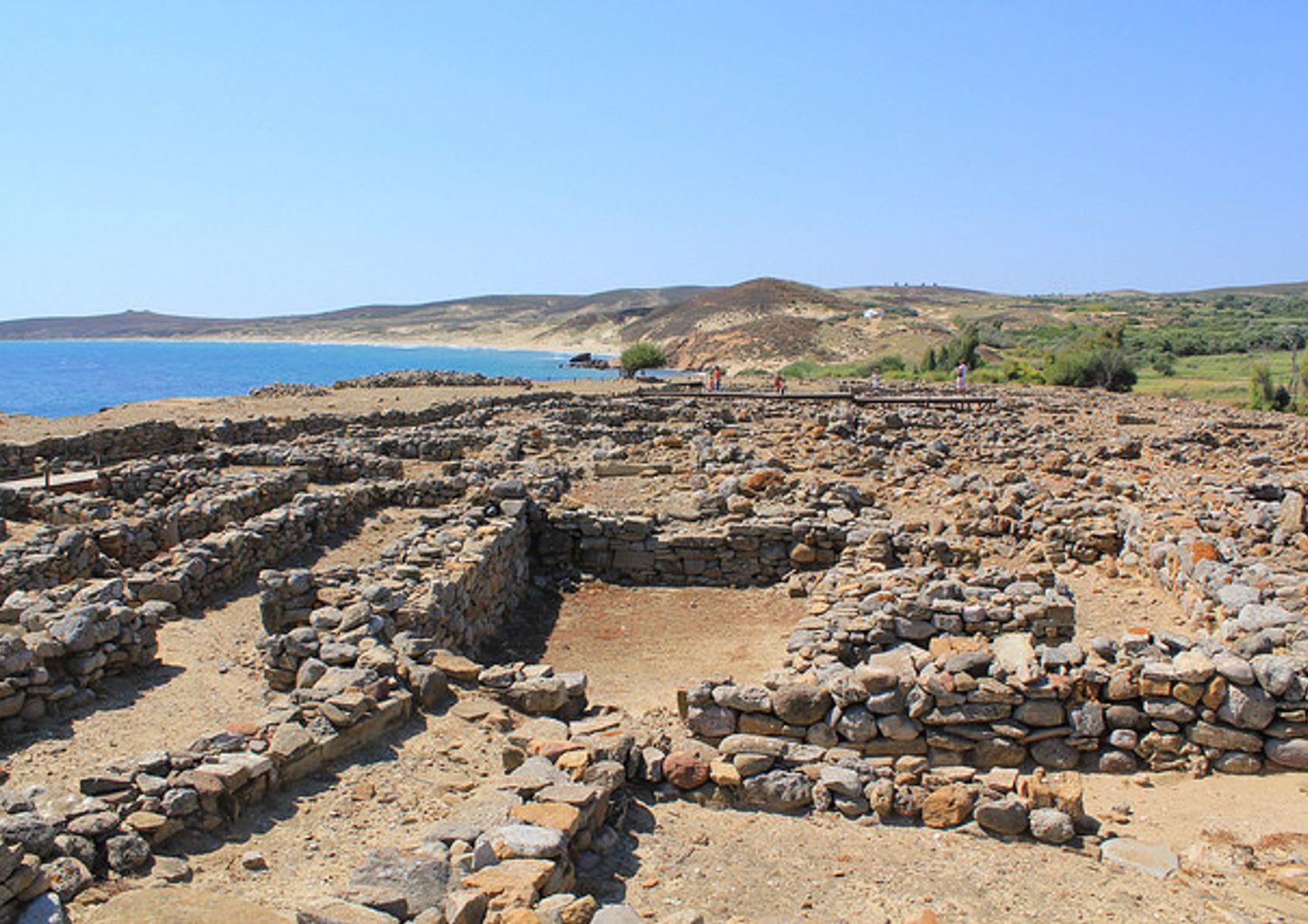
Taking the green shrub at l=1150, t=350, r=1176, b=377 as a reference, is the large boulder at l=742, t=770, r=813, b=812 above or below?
below

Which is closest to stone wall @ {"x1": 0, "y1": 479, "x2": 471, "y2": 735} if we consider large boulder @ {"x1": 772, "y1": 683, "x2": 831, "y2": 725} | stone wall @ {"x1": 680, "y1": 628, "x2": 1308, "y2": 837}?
stone wall @ {"x1": 680, "y1": 628, "x2": 1308, "y2": 837}

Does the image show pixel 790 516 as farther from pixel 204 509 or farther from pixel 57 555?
pixel 57 555

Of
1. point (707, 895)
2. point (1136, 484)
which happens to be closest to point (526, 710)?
point (707, 895)

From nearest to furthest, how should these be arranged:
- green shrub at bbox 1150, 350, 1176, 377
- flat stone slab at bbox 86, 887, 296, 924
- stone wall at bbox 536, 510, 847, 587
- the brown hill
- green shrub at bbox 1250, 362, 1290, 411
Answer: flat stone slab at bbox 86, 887, 296, 924 < stone wall at bbox 536, 510, 847, 587 < green shrub at bbox 1250, 362, 1290, 411 < green shrub at bbox 1150, 350, 1176, 377 < the brown hill

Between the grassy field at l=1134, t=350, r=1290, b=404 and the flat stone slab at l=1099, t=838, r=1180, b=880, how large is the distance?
35189 mm

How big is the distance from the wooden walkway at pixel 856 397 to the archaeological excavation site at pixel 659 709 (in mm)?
16120

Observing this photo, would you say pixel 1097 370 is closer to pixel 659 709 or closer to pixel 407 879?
pixel 659 709

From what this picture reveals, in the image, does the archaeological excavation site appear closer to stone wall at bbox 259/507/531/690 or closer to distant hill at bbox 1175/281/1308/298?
stone wall at bbox 259/507/531/690

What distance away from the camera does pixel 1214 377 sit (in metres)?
46.0

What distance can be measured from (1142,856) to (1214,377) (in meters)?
48.3

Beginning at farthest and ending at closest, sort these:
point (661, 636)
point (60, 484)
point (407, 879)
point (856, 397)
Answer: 1. point (856, 397)
2. point (60, 484)
3. point (661, 636)
4. point (407, 879)

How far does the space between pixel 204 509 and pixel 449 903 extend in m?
9.77

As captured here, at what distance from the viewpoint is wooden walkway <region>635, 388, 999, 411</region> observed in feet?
98.3

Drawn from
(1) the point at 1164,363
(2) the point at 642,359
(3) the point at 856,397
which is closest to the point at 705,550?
(3) the point at 856,397
